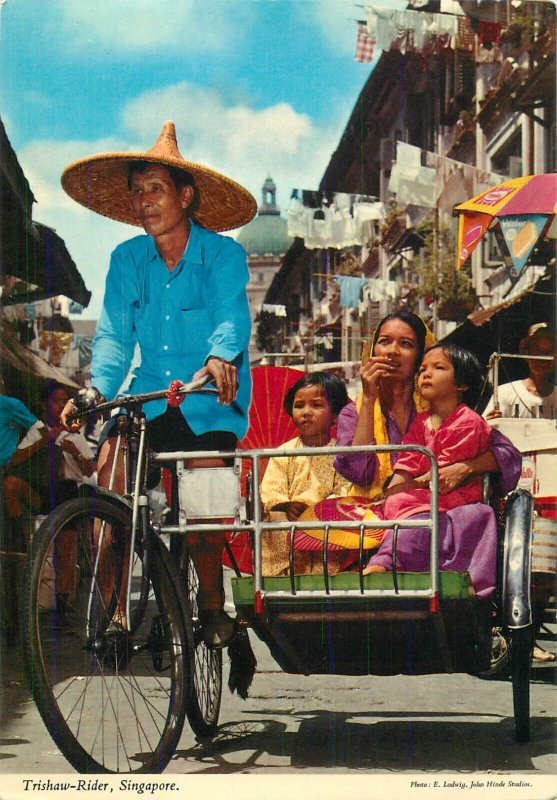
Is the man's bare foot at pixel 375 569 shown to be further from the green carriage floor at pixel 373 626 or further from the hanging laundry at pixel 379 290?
the hanging laundry at pixel 379 290

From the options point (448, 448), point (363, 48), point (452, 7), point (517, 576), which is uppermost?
point (452, 7)

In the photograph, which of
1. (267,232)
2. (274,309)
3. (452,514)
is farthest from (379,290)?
(452,514)

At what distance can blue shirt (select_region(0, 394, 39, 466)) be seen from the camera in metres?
4.27

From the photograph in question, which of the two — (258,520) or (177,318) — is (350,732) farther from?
(177,318)

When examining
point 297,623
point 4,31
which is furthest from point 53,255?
point 297,623

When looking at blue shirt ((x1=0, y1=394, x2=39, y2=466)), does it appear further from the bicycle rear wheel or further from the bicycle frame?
the bicycle rear wheel

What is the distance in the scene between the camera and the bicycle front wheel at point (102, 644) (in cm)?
361

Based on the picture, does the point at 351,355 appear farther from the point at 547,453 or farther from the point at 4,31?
the point at 4,31

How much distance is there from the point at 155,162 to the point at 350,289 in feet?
3.56

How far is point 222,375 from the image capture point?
436 cm

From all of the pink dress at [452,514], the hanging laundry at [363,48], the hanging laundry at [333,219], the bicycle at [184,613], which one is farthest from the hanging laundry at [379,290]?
the bicycle at [184,613]

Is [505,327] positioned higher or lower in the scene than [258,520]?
higher

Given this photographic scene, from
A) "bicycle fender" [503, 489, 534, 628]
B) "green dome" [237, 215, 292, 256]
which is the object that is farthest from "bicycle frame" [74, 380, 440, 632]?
"green dome" [237, 215, 292, 256]

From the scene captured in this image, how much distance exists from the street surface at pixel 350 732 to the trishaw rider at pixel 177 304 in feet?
1.48
